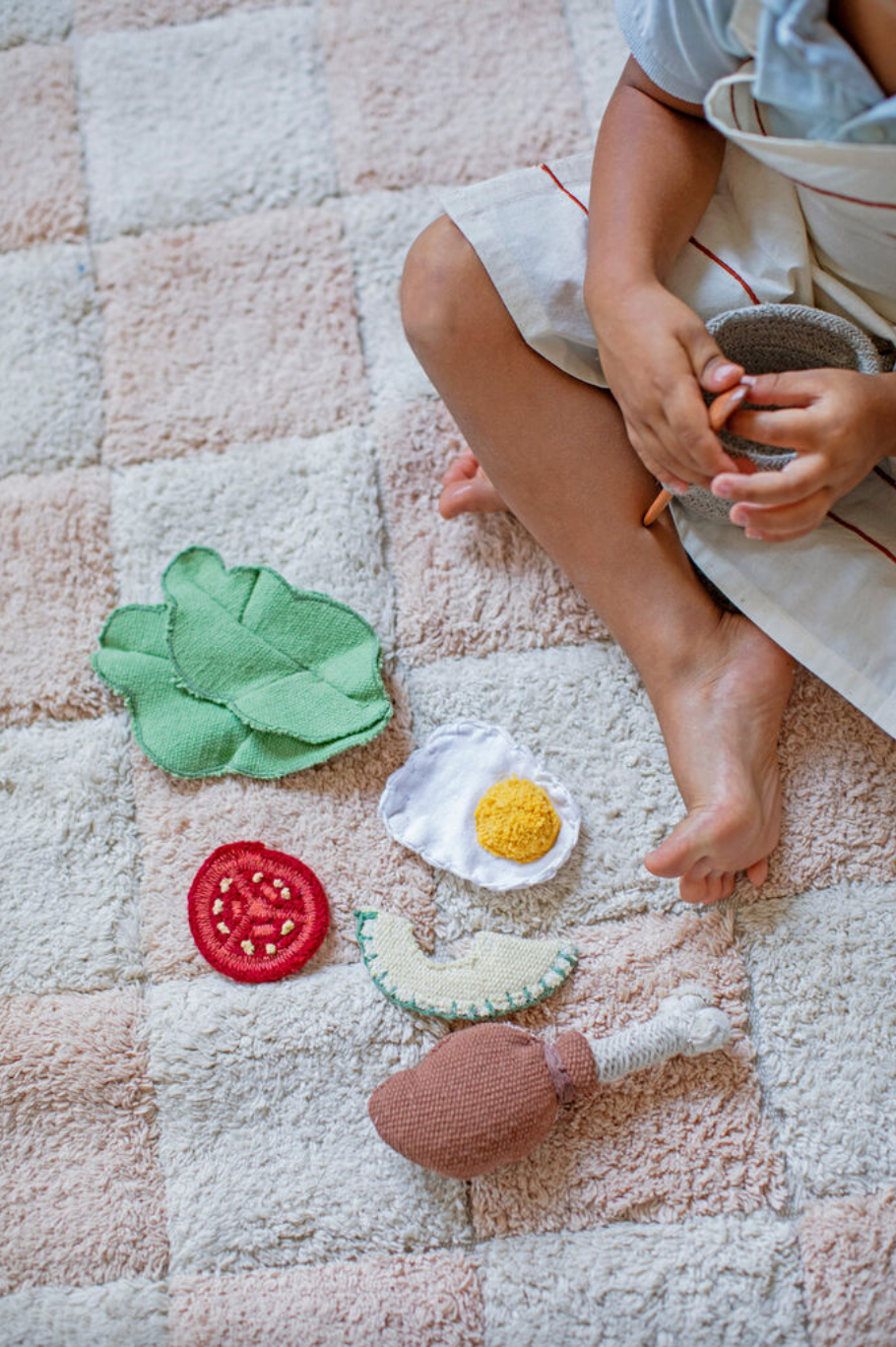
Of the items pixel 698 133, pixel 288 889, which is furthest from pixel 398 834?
pixel 698 133

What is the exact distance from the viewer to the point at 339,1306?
0.69m

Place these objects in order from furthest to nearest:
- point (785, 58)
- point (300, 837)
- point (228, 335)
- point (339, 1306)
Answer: point (228, 335) < point (300, 837) < point (339, 1306) < point (785, 58)

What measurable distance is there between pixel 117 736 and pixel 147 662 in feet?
0.20

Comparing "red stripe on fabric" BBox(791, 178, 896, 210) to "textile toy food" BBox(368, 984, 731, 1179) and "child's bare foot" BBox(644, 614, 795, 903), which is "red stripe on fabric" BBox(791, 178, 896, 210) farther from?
"textile toy food" BBox(368, 984, 731, 1179)

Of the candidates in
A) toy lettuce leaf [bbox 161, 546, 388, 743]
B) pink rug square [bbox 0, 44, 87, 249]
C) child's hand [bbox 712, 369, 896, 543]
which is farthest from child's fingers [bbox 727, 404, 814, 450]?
pink rug square [bbox 0, 44, 87, 249]

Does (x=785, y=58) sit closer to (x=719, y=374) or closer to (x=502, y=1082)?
(x=719, y=374)

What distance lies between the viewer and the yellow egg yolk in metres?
0.76

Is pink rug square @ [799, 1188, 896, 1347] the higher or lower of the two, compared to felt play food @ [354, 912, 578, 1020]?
lower

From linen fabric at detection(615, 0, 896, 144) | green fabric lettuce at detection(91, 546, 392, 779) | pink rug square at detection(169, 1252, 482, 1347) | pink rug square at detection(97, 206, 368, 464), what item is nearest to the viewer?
linen fabric at detection(615, 0, 896, 144)

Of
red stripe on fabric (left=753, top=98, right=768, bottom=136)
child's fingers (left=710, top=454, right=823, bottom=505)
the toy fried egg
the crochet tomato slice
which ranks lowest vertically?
the crochet tomato slice

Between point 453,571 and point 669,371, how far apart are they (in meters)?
0.28

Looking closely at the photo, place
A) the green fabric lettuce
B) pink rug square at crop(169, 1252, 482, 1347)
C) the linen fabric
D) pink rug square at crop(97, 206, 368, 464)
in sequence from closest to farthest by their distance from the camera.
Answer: the linen fabric
pink rug square at crop(169, 1252, 482, 1347)
the green fabric lettuce
pink rug square at crop(97, 206, 368, 464)

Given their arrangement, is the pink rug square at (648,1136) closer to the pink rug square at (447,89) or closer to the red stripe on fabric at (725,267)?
the red stripe on fabric at (725,267)

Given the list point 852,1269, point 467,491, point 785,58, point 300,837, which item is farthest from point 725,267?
point 852,1269
